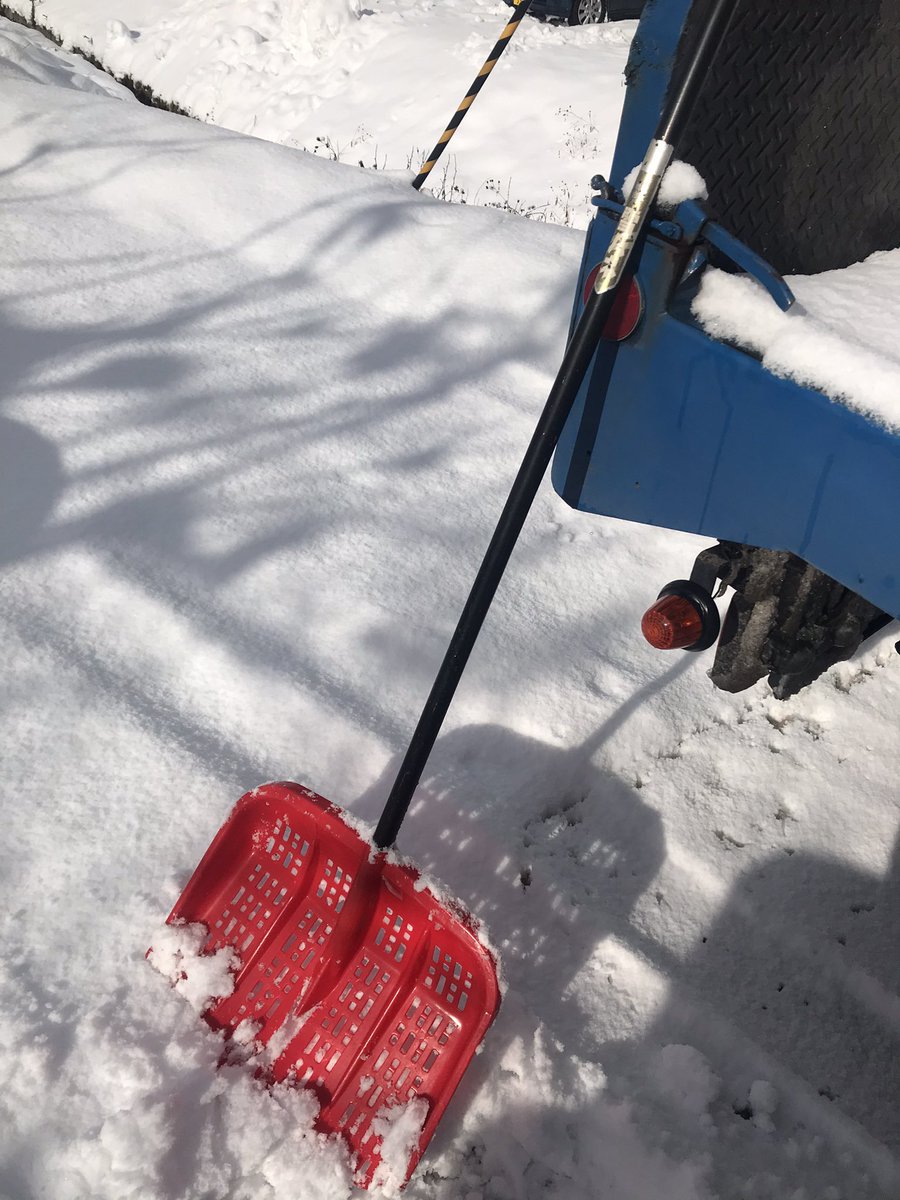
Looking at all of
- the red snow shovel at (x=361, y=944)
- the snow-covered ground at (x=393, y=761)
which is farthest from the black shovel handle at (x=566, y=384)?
the snow-covered ground at (x=393, y=761)

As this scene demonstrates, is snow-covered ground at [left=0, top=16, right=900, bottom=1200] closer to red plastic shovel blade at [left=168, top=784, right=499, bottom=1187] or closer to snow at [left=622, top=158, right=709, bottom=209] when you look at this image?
red plastic shovel blade at [left=168, top=784, right=499, bottom=1187]

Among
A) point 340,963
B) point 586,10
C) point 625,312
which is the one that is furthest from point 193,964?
point 586,10

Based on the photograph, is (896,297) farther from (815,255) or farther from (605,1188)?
(605,1188)

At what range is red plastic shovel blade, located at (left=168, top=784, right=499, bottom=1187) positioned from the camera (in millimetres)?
1414

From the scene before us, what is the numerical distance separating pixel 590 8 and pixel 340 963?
10.7 m

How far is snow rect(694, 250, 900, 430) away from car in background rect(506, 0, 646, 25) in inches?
385

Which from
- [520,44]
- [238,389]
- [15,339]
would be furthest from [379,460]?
[520,44]

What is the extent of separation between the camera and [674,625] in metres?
1.52

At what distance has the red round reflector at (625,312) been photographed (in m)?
1.31

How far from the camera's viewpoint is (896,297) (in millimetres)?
1465

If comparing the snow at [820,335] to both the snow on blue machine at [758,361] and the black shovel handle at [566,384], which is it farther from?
the black shovel handle at [566,384]

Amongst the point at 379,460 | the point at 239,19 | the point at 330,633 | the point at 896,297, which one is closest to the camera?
the point at 896,297

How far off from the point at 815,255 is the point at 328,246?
103 inches

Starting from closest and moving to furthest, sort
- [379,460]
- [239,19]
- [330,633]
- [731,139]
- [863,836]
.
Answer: [731,139] < [863,836] < [330,633] < [379,460] < [239,19]
